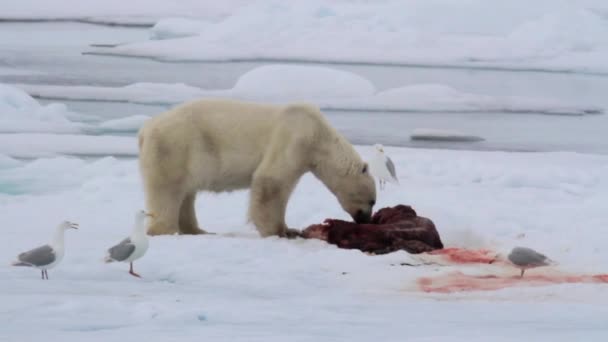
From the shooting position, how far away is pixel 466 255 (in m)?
6.17

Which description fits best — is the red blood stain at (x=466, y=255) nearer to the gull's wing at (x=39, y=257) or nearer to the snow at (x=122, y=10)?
the gull's wing at (x=39, y=257)

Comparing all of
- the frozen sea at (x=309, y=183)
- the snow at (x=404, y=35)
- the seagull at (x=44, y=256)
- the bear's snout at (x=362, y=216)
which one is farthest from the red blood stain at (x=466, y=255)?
the snow at (x=404, y=35)

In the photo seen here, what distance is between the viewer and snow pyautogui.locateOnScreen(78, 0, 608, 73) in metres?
19.3

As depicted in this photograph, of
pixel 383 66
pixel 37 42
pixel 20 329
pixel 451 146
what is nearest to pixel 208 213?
pixel 20 329

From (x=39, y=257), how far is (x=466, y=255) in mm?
2516

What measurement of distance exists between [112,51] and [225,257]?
14.5 m

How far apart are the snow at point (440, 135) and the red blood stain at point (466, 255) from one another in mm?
7033

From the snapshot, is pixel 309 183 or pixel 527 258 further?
pixel 309 183

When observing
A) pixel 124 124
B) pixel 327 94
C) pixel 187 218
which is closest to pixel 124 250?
pixel 187 218

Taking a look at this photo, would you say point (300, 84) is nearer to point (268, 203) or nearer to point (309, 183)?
point (309, 183)

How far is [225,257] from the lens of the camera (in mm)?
5645

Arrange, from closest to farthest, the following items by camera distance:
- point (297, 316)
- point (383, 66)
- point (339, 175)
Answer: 1. point (297, 316)
2. point (339, 175)
3. point (383, 66)

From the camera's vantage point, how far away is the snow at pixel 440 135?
44.2 ft

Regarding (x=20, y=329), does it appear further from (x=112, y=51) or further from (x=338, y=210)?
(x=112, y=51)
